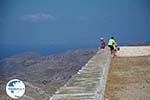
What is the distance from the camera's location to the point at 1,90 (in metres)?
17.5

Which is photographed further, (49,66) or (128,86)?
(49,66)

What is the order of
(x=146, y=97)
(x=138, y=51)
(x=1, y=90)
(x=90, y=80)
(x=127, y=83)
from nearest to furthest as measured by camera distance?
(x=90, y=80)
(x=146, y=97)
(x=127, y=83)
(x=1, y=90)
(x=138, y=51)

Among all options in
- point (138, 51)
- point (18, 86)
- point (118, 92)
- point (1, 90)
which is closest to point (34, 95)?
point (1, 90)

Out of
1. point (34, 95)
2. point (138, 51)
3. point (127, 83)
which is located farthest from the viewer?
point (138, 51)

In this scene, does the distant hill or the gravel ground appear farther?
the distant hill

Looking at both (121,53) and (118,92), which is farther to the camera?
(121,53)

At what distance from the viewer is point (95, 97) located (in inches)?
259

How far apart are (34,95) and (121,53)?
13.3 metres

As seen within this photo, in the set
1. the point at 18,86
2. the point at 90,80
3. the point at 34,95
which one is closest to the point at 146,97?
the point at 90,80

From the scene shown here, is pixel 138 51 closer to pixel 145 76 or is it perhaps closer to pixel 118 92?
pixel 145 76

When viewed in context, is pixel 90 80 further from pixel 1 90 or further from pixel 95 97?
pixel 1 90

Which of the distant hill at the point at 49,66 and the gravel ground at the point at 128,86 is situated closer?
the gravel ground at the point at 128,86

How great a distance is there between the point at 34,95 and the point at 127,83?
526cm

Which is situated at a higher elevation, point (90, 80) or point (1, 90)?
point (90, 80)
